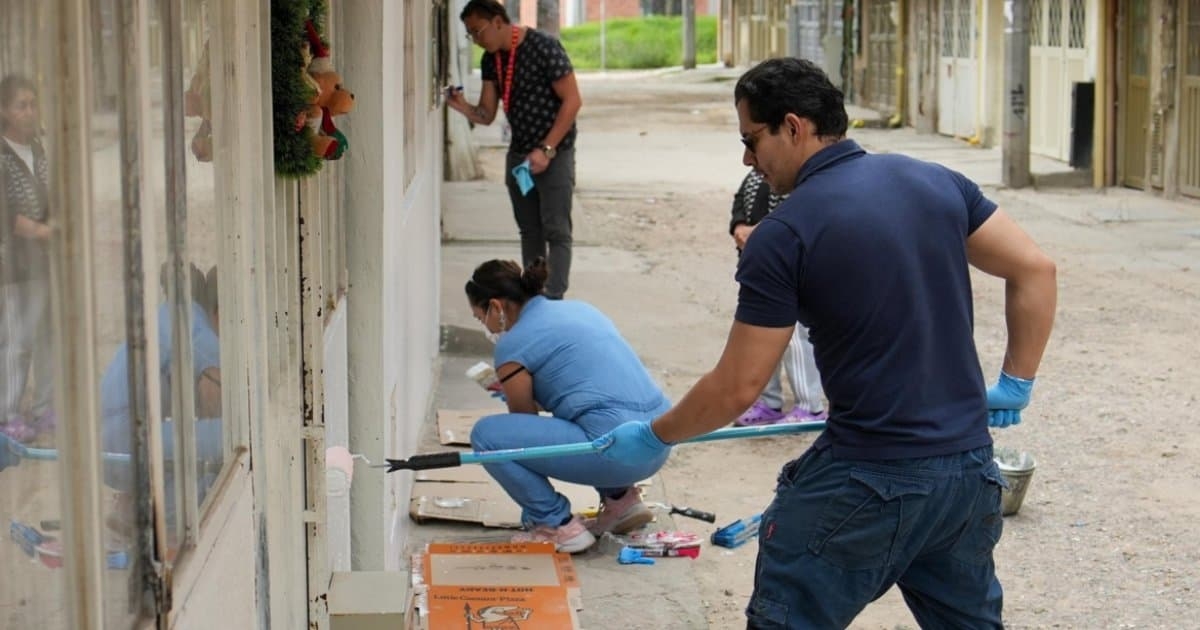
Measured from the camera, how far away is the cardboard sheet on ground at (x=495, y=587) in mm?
4910

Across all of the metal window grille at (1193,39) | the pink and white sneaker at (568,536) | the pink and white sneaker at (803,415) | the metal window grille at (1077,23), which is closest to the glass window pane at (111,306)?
the pink and white sneaker at (568,536)

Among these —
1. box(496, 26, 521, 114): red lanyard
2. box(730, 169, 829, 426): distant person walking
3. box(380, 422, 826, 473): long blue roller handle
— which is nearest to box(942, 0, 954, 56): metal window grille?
box(496, 26, 521, 114): red lanyard

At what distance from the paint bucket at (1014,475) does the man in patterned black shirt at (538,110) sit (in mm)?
3213

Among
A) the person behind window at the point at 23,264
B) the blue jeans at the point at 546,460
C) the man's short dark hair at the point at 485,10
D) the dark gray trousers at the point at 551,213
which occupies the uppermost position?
the man's short dark hair at the point at 485,10

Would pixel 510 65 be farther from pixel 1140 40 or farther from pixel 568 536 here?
pixel 1140 40

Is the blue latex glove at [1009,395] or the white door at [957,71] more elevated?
the white door at [957,71]

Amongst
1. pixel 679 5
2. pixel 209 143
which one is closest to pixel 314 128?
pixel 209 143

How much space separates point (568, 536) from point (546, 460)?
339 millimetres

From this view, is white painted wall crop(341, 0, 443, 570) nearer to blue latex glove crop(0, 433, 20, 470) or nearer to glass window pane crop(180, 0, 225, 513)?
glass window pane crop(180, 0, 225, 513)

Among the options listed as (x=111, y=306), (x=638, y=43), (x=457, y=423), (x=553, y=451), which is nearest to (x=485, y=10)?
(x=457, y=423)

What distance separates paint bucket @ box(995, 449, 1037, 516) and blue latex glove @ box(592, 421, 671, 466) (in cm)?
243

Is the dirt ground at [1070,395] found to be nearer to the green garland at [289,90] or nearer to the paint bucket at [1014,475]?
the paint bucket at [1014,475]

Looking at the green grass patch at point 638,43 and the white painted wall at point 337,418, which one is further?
the green grass patch at point 638,43

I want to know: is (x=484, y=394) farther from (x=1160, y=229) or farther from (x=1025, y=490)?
(x=1160, y=229)
